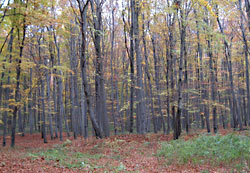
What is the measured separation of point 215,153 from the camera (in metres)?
8.43

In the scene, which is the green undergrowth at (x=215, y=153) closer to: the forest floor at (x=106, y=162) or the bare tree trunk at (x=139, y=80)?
the forest floor at (x=106, y=162)

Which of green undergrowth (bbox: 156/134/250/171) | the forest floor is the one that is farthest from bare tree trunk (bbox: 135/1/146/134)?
green undergrowth (bbox: 156/134/250/171)

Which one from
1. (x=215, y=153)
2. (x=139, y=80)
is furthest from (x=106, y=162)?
(x=139, y=80)

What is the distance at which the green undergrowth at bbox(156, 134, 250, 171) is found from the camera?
7.48 meters

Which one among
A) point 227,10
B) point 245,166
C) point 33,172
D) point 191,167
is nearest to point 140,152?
point 191,167

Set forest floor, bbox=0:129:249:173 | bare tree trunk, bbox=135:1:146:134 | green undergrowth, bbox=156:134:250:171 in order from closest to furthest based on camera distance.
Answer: forest floor, bbox=0:129:249:173, green undergrowth, bbox=156:134:250:171, bare tree trunk, bbox=135:1:146:134

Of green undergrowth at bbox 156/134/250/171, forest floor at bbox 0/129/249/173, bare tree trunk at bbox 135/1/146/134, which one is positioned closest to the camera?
forest floor at bbox 0/129/249/173

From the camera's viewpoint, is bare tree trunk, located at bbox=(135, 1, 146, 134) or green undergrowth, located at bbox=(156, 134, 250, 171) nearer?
green undergrowth, located at bbox=(156, 134, 250, 171)

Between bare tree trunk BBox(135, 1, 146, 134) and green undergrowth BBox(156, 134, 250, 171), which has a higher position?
bare tree trunk BBox(135, 1, 146, 134)

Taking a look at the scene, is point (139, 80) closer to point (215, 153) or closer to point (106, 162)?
point (215, 153)

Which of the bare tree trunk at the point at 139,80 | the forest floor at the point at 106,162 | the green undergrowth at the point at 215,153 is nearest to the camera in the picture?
the forest floor at the point at 106,162

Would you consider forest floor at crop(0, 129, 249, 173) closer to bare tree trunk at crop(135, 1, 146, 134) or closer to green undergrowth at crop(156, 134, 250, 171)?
green undergrowth at crop(156, 134, 250, 171)

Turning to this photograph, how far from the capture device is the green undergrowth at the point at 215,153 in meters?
7.48

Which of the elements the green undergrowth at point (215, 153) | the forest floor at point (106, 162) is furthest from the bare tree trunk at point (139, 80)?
the green undergrowth at point (215, 153)
